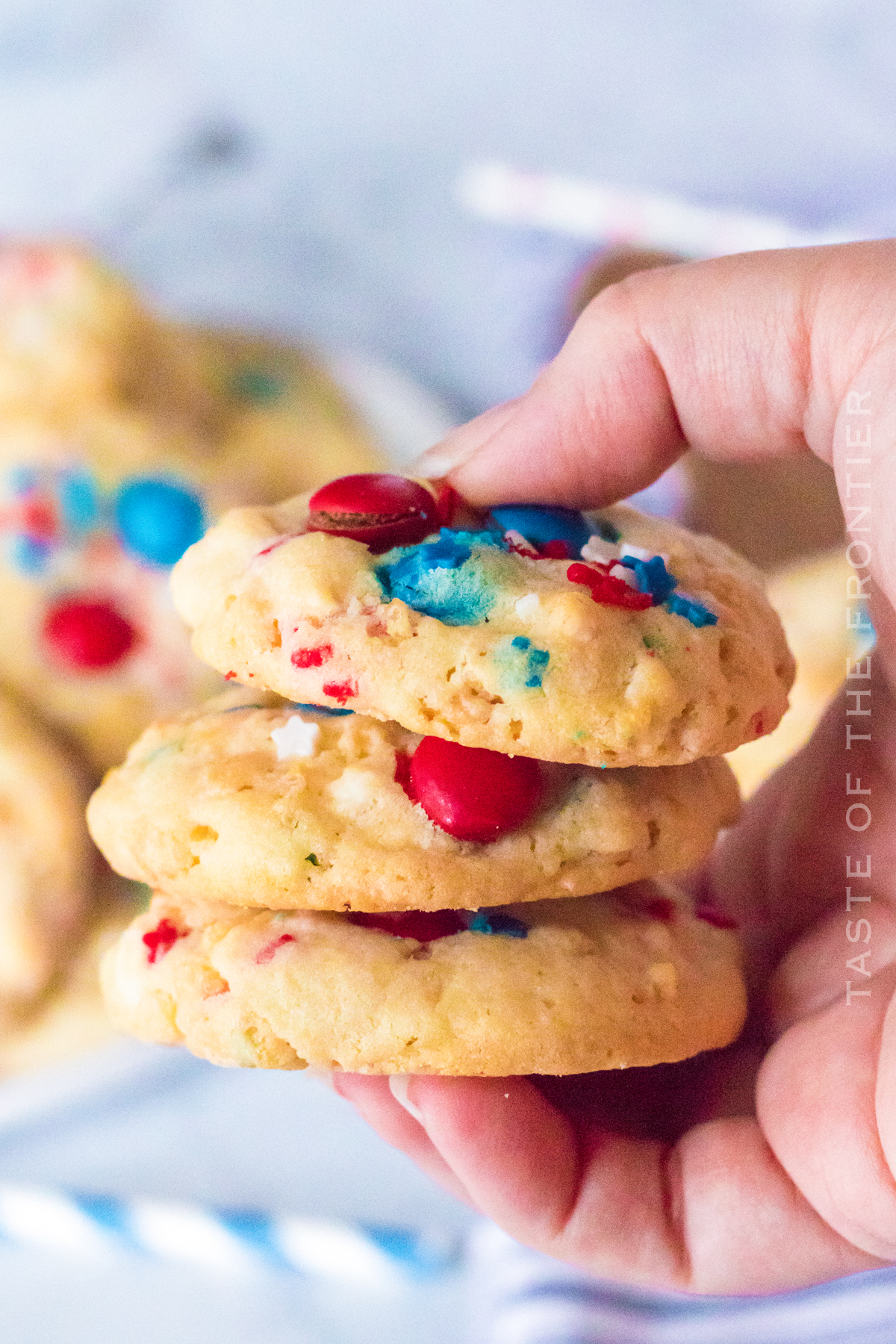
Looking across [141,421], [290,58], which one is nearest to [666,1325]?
[141,421]

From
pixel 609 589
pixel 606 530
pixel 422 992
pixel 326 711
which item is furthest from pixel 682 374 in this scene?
pixel 422 992

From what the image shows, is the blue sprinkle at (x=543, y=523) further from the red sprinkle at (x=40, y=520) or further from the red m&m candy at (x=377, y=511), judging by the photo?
the red sprinkle at (x=40, y=520)

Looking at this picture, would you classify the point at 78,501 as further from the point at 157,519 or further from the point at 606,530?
the point at 606,530

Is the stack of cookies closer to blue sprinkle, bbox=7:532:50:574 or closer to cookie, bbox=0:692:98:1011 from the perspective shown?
cookie, bbox=0:692:98:1011

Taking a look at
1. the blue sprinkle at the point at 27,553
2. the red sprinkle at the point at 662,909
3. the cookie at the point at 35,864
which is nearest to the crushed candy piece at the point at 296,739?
the red sprinkle at the point at 662,909

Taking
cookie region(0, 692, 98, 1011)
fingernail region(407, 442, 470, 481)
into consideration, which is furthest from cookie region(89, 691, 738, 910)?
cookie region(0, 692, 98, 1011)

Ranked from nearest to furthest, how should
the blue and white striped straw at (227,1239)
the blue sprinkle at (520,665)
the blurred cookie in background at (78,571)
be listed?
the blue sprinkle at (520,665) → the blue and white striped straw at (227,1239) → the blurred cookie in background at (78,571)
